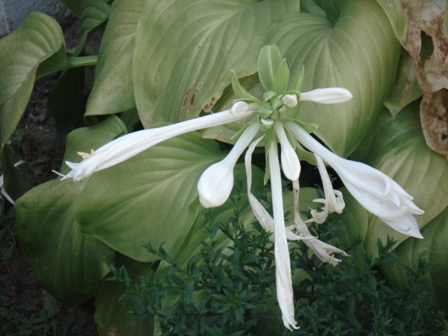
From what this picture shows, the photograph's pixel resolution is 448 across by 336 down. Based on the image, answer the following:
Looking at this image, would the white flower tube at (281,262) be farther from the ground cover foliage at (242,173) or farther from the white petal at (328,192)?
the ground cover foliage at (242,173)

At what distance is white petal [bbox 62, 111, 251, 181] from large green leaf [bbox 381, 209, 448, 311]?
Answer: 0.58 metres

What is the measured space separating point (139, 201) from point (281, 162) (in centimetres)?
55

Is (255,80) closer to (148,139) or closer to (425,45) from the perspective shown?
(425,45)

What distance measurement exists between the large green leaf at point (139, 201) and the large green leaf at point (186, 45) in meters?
0.10

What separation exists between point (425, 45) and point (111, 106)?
67 centimetres

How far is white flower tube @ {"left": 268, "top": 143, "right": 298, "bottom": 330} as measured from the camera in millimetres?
643

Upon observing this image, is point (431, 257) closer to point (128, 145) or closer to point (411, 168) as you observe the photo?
point (411, 168)

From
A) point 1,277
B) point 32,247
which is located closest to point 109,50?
point 32,247

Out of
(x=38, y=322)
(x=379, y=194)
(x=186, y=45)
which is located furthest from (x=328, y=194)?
(x=38, y=322)

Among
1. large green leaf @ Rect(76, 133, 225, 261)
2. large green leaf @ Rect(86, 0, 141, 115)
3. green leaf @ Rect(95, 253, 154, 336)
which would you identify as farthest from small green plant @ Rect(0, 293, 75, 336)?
large green leaf @ Rect(86, 0, 141, 115)

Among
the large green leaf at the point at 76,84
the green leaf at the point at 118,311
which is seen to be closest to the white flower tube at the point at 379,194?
the green leaf at the point at 118,311

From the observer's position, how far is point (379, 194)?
0.64 m

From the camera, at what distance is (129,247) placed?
1195 mm

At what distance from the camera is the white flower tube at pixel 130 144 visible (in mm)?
688
